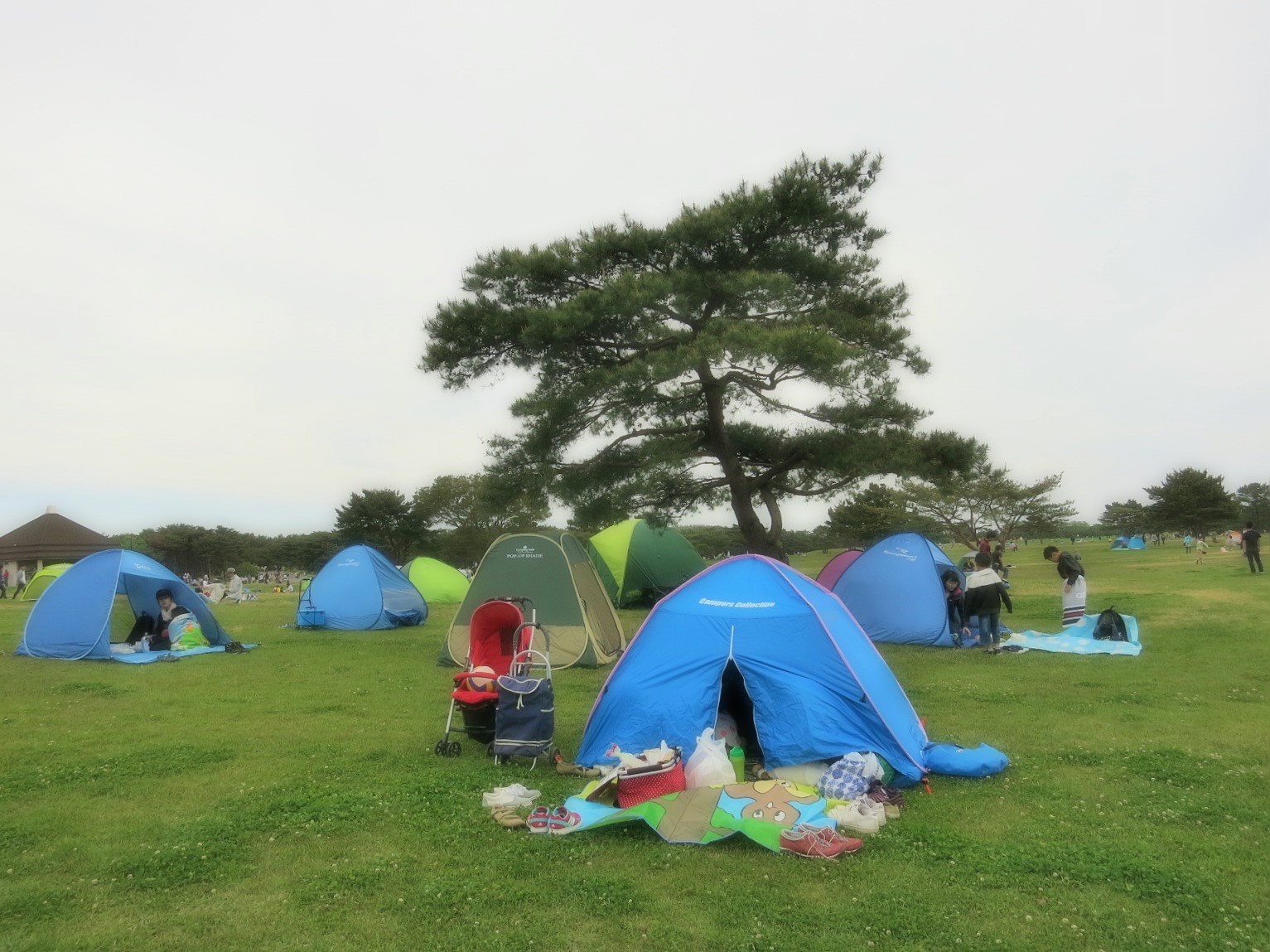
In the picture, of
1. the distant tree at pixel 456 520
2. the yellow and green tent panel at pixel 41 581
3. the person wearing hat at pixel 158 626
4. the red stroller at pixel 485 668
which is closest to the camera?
the red stroller at pixel 485 668

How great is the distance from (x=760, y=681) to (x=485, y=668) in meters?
2.77

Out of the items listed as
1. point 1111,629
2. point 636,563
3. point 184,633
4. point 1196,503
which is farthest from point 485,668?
point 1196,503

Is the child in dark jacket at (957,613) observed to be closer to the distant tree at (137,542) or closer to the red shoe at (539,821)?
the red shoe at (539,821)

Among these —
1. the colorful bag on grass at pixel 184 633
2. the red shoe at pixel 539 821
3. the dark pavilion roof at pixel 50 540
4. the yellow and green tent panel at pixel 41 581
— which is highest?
the dark pavilion roof at pixel 50 540

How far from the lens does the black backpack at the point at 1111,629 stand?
41.8ft

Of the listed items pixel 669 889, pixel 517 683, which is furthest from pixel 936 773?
pixel 517 683

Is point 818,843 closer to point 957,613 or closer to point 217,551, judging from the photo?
point 957,613

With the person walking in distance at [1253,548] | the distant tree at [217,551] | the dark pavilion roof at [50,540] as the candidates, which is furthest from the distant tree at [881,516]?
the distant tree at [217,551]

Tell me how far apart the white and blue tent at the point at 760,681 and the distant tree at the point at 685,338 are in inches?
291

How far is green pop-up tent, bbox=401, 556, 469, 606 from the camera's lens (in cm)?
2464

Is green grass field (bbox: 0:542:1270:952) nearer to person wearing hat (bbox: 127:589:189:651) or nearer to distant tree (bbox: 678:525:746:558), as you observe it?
person wearing hat (bbox: 127:589:189:651)

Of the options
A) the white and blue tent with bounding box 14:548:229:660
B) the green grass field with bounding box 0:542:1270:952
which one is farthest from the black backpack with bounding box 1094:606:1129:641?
the white and blue tent with bounding box 14:548:229:660

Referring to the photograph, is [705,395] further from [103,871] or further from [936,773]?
[103,871]

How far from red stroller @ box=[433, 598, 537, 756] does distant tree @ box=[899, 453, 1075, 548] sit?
1415 inches
